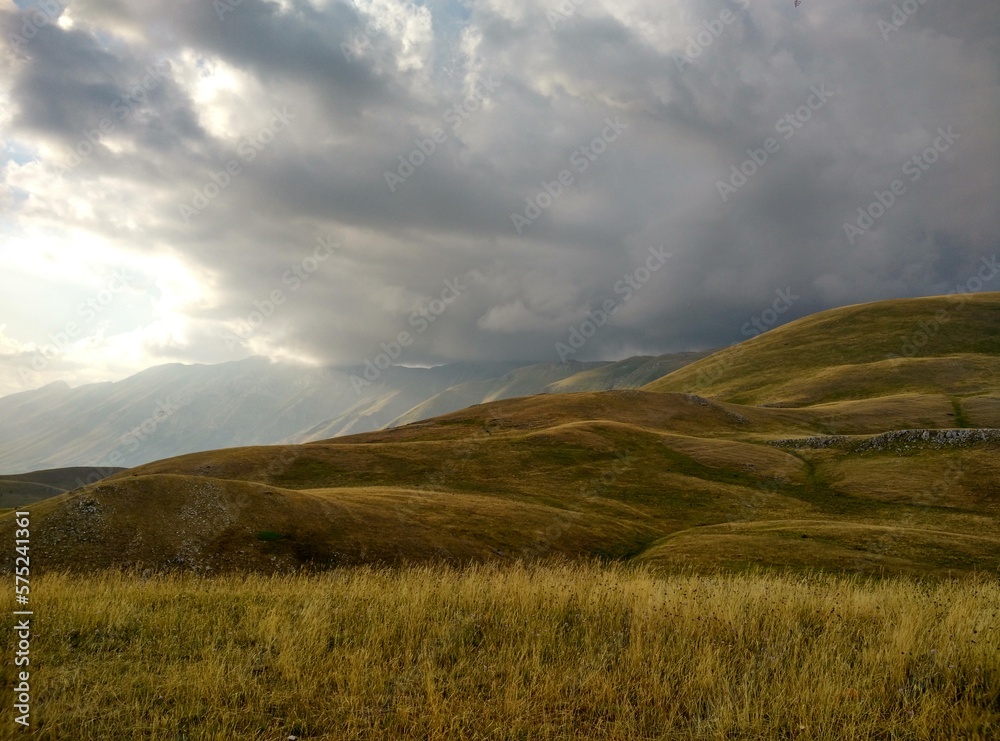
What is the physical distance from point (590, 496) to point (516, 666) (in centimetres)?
6015

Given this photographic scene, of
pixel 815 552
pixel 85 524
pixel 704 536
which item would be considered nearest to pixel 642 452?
pixel 704 536

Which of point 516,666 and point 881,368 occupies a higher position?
point 881,368

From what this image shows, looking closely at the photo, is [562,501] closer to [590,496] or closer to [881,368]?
[590,496]

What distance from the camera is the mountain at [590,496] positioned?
35531 millimetres

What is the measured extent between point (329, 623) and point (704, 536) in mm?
43211

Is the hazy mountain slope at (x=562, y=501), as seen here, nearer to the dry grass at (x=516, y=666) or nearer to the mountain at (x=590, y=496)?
the mountain at (x=590, y=496)

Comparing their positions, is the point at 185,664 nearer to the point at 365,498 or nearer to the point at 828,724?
the point at 828,724

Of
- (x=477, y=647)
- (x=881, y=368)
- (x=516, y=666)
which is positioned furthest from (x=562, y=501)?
(x=881, y=368)

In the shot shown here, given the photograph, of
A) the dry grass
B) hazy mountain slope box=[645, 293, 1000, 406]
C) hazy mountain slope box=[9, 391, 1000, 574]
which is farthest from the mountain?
the dry grass

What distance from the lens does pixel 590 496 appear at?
6631 centimetres

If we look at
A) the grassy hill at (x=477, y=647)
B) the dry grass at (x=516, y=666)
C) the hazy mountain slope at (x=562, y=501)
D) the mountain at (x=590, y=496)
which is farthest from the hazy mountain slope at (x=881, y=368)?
the dry grass at (x=516, y=666)

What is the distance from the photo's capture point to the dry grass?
271 inches

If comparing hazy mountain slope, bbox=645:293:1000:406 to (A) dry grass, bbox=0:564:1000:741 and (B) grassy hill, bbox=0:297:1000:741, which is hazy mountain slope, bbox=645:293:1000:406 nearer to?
(B) grassy hill, bbox=0:297:1000:741

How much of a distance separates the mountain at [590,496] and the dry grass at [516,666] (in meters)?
21.2
